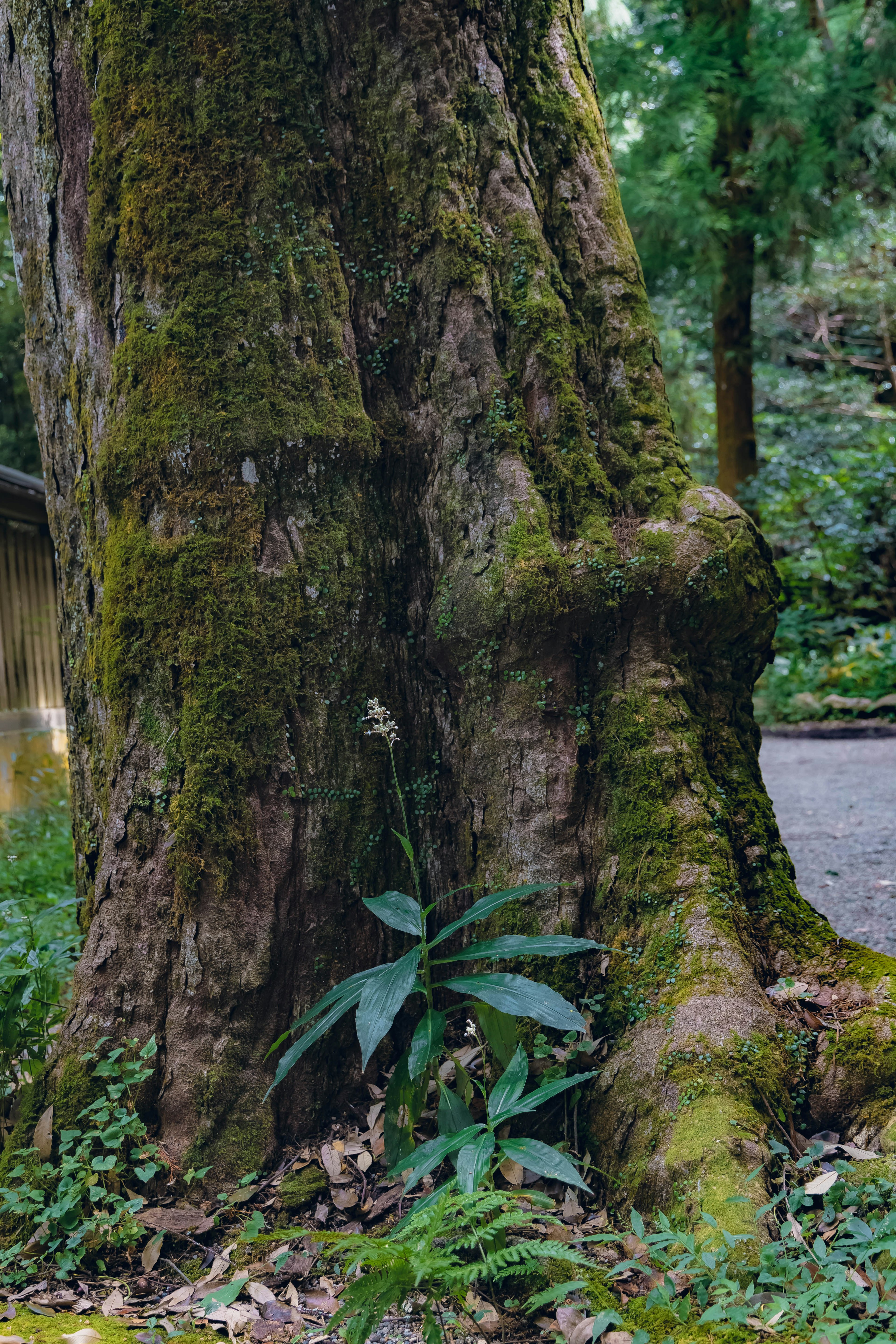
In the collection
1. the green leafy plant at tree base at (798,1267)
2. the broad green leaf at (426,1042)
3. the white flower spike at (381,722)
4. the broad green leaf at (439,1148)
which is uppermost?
the white flower spike at (381,722)

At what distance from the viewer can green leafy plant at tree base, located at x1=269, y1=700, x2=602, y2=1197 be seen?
1.87 meters

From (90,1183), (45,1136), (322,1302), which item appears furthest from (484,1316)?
(45,1136)

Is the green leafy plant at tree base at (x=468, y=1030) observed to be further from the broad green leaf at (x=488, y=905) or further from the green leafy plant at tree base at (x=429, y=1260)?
the green leafy plant at tree base at (x=429, y=1260)

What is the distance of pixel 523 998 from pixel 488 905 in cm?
24

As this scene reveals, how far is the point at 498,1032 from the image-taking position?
2.22 metres

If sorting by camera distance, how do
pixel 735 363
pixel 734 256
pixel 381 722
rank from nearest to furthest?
pixel 381 722
pixel 734 256
pixel 735 363

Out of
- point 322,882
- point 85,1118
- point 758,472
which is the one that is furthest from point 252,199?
point 758,472

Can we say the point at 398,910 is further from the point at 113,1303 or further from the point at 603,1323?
the point at 113,1303

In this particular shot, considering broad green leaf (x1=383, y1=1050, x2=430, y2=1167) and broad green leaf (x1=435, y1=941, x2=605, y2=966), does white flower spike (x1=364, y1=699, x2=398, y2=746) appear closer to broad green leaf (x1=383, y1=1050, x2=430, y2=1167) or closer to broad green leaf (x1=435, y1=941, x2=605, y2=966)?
broad green leaf (x1=435, y1=941, x2=605, y2=966)

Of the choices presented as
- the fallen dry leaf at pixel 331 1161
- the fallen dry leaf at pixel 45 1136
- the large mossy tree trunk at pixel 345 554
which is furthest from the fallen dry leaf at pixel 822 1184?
the fallen dry leaf at pixel 45 1136

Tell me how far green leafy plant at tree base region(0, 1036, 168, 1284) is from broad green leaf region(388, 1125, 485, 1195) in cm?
72

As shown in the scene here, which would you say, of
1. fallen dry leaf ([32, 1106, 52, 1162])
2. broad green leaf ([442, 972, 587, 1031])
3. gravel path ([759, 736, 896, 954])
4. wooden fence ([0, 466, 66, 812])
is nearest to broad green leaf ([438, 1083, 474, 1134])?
broad green leaf ([442, 972, 587, 1031])

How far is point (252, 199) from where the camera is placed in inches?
100

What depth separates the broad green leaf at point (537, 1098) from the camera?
6.27 ft
